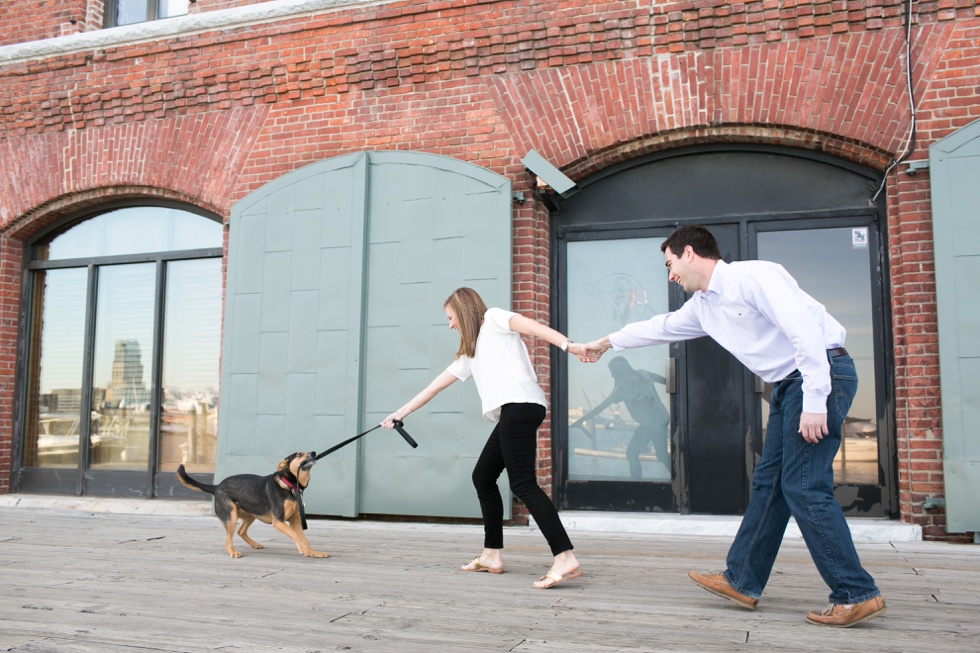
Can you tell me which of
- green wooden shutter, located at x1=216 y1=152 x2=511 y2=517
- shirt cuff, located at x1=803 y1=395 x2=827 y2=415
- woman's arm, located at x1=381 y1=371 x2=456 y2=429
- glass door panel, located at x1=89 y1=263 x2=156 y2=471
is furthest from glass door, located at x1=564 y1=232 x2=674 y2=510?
glass door panel, located at x1=89 y1=263 x2=156 y2=471

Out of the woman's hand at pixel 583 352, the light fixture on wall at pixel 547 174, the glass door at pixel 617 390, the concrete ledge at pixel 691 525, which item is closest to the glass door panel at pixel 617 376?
the glass door at pixel 617 390

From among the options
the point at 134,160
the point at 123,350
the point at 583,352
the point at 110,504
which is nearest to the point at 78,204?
the point at 134,160

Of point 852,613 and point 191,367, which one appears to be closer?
point 852,613

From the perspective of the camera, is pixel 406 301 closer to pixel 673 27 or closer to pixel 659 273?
pixel 659 273

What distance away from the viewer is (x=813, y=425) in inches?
→ 136

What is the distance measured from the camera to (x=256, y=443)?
774cm

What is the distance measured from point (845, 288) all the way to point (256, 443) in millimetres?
5385

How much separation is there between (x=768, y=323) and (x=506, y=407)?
1547 millimetres

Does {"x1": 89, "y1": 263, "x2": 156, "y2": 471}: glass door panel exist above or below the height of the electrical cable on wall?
below

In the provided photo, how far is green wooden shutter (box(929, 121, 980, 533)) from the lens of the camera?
20.0ft

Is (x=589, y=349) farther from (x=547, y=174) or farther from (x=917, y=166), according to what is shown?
(x=917, y=166)

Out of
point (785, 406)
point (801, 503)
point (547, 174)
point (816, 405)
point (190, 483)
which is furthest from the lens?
point (547, 174)

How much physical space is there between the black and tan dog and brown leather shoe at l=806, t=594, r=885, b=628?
10.4 ft

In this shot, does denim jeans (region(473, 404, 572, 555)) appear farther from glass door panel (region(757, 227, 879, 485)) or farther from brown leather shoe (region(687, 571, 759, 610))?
glass door panel (region(757, 227, 879, 485))
